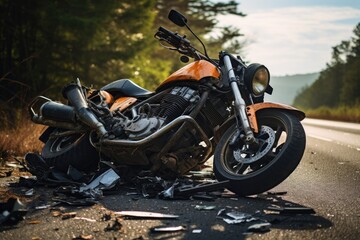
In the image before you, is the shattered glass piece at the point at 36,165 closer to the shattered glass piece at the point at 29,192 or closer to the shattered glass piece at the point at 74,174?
the shattered glass piece at the point at 74,174

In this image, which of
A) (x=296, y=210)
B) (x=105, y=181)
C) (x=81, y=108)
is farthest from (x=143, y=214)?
(x=81, y=108)

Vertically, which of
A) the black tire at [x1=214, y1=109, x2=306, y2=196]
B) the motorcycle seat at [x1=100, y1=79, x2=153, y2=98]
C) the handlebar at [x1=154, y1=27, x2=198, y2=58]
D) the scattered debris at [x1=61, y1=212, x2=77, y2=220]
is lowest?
the scattered debris at [x1=61, y1=212, x2=77, y2=220]

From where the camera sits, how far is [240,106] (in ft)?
15.5

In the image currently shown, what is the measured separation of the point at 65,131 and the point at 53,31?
37.1 ft

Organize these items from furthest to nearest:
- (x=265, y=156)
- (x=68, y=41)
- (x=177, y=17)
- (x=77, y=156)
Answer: (x=68, y=41)
(x=77, y=156)
(x=177, y=17)
(x=265, y=156)

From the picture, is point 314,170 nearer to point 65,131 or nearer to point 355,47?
point 65,131

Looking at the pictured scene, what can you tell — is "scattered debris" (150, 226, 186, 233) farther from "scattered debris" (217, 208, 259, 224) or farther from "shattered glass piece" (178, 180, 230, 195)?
"shattered glass piece" (178, 180, 230, 195)

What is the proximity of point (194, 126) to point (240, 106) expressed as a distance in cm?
50

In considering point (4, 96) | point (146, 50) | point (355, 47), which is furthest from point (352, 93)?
point (4, 96)

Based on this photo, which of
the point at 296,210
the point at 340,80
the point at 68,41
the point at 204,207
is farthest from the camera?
the point at 340,80

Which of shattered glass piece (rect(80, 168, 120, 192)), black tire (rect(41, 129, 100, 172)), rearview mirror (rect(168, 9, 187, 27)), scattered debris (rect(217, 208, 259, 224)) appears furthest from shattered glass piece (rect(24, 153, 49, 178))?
scattered debris (rect(217, 208, 259, 224))

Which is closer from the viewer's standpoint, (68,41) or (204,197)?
(204,197)

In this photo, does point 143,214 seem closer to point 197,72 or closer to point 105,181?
point 105,181

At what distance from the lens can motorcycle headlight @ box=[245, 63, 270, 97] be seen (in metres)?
4.98
